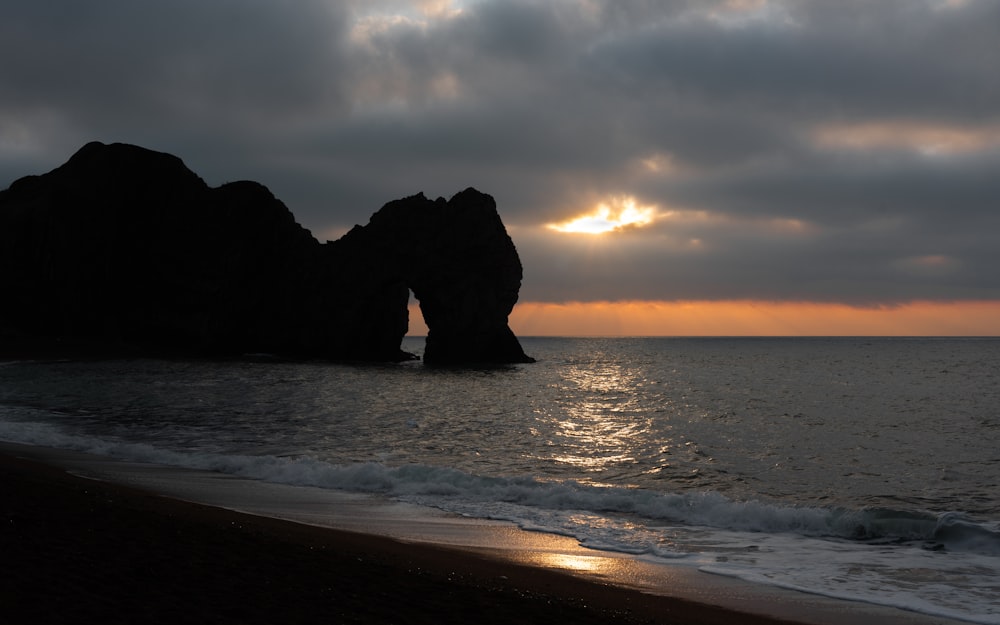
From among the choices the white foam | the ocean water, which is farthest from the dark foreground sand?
the ocean water

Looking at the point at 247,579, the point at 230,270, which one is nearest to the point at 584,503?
the point at 247,579

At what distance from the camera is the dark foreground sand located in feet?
21.3

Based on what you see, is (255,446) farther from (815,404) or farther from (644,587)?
(815,404)

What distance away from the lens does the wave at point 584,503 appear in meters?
13.3

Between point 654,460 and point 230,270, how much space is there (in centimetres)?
9068

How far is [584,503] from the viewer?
15.3 meters

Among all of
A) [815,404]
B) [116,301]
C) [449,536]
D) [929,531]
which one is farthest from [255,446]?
[116,301]

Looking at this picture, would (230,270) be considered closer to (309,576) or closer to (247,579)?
(309,576)

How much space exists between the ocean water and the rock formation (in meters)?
45.8

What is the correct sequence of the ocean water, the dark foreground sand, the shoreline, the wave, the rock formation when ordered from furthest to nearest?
the rock formation → the wave → the ocean water → the shoreline → the dark foreground sand

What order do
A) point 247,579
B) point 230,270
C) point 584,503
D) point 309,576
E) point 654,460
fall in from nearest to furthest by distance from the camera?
1. point 247,579
2. point 309,576
3. point 584,503
4. point 654,460
5. point 230,270

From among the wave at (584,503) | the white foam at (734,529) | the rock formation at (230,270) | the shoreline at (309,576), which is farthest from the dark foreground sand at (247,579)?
the rock formation at (230,270)

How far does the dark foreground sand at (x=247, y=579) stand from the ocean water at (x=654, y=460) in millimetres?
3074

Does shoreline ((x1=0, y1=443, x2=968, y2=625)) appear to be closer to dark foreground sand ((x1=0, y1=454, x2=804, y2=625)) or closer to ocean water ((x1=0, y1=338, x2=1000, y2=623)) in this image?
dark foreground sand ((x1=0, y1=454, x2=804, y2=625))
